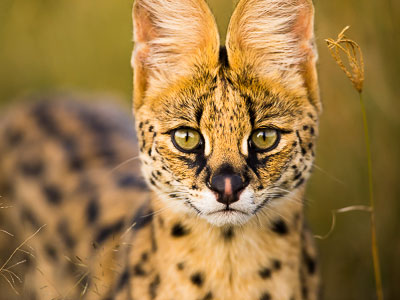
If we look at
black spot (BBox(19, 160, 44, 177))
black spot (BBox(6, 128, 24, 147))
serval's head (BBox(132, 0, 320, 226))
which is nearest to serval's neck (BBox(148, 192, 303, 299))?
serval's head (BBox(132, 0, 320, 226))

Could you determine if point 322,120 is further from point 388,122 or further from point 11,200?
point 11,200

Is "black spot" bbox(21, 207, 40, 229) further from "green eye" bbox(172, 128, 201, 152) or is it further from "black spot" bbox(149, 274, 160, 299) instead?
"green eye" bbox(172, 128, 201, 152)

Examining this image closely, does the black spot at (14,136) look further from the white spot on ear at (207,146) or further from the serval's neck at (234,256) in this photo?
the white spot on ear at (207,146)

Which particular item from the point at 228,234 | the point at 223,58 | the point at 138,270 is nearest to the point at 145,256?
the point at 138,270

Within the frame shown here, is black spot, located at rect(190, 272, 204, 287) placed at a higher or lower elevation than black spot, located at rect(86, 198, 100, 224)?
lower

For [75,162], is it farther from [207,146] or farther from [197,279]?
[207,146]

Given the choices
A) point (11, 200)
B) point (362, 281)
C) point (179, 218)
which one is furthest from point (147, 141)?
point (362, 281)
